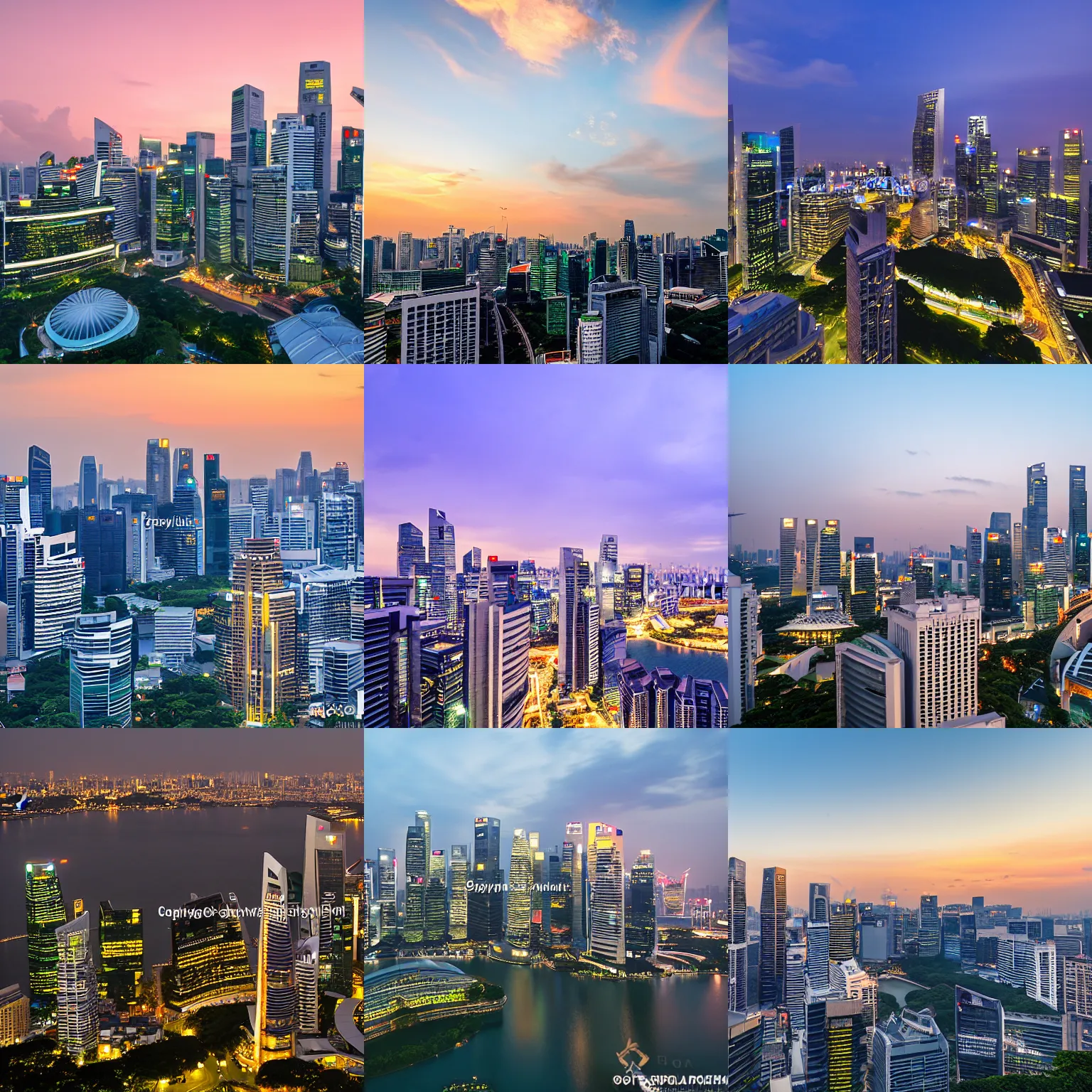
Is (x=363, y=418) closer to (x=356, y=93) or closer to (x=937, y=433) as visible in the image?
(x=356, y=93)

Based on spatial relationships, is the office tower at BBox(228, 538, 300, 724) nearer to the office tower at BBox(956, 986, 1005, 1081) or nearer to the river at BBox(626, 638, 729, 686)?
the river at BBox(626, 638, 729, 686)

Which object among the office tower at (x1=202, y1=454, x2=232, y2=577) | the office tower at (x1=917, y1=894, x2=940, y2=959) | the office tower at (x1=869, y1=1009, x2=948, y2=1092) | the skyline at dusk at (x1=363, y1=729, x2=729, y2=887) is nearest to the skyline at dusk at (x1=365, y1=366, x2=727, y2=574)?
the office tower at (x1=202, y1=454, x2=232, y2=577)

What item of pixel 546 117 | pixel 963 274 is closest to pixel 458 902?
pixel 546 117

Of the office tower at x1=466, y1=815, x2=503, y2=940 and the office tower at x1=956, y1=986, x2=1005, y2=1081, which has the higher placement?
the office tower at x1=466, y1=815, x2=503, y2=940

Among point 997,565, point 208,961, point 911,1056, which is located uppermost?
point 997,565

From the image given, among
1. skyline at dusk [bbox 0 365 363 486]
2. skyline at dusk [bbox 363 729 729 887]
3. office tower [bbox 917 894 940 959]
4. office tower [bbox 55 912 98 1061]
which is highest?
skyline at dusk [bbox 0 365 363 486]

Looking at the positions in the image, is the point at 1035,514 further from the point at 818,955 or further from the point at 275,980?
the point at 275,980
